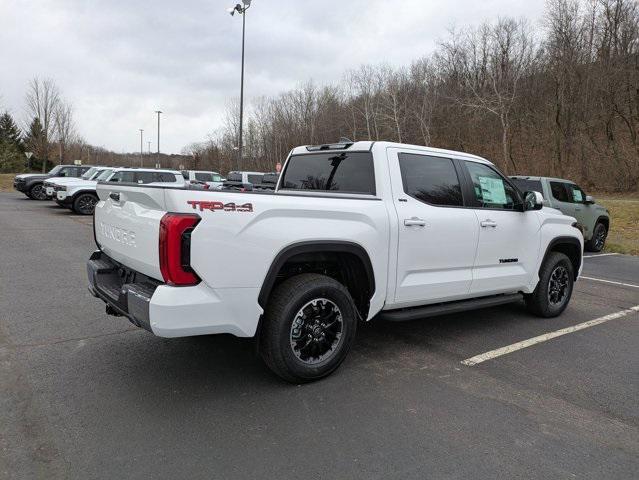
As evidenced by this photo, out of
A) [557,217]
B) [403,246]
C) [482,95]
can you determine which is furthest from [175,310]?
[482,95]

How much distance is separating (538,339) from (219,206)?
3711mm

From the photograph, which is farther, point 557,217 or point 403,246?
point 557,217

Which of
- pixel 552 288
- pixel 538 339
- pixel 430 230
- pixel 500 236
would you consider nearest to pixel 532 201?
pixel 500 236

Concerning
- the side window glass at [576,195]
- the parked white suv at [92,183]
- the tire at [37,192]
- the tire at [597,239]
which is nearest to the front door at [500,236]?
the side window glass at [576,195]

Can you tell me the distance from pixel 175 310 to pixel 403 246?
1985 mm

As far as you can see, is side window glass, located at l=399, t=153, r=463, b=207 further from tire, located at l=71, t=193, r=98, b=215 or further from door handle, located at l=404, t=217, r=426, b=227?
tire, located at l=71, t=193, r=98, b=215

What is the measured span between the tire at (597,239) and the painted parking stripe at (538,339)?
6.37 m

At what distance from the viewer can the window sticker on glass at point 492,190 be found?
16.4 feet

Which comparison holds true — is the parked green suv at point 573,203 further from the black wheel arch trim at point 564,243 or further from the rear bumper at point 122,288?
the rear bumper at point 122,288

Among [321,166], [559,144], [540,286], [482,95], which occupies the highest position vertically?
[482,95]

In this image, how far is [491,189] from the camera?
5.08 meters

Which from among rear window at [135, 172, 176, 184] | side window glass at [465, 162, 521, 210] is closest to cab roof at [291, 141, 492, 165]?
side window glass at [465, 162, 521, 210]

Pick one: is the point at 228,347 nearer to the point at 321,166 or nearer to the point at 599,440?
the point at 321,166

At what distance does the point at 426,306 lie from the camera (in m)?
4.50
